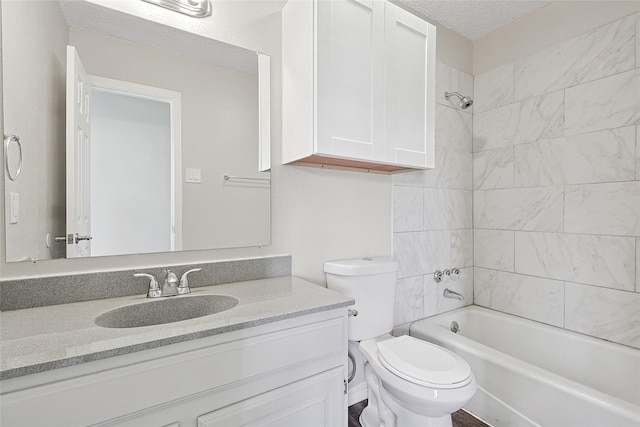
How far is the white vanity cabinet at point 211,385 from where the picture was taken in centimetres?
72

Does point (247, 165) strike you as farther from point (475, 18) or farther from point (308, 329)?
point (475, 18)

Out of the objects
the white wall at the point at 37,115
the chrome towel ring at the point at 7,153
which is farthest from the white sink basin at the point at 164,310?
the chrome towel ring at the point at 7,153

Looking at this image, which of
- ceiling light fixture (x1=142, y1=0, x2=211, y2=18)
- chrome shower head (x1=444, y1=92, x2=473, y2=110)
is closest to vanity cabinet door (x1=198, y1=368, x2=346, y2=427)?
ceiling light fixture (x1=142, y1=0, x2=211, y2=18)

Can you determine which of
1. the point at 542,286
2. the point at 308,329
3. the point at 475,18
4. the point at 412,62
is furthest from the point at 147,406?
the point at 475,18

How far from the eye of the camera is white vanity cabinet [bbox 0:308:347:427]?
2.36 ft

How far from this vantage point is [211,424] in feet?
2.98

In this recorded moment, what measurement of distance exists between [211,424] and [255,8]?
1739 millimetres

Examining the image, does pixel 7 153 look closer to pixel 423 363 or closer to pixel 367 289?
pixel 367 289

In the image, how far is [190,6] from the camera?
136 centimetres

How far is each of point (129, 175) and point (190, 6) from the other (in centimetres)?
79

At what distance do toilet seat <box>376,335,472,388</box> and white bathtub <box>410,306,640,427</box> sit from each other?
39 cm

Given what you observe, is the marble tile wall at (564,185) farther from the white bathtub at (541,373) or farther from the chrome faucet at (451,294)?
the chrome faucet at (451,294)

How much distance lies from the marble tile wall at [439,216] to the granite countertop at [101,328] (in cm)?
101

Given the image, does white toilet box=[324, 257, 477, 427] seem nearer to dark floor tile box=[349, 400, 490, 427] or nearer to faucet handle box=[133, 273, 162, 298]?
dark floor tile box=[349, 400, 490, 427]
